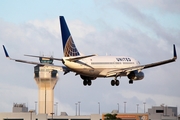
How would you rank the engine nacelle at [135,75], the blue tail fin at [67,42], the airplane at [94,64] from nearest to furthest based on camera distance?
1. the airplane at [94,64]
2. the blue tail fin at [67,42]
3. the engine nacelle at [135,75]

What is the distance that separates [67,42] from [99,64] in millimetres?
8159

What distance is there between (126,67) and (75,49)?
42.0 ft

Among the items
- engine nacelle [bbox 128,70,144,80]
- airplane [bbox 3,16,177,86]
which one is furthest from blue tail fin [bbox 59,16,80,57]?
engine nacelle [bbox 128,70,144,80]

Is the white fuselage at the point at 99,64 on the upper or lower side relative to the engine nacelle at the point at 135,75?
upper

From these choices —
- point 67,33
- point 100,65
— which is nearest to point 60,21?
point 67,33

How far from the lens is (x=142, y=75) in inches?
5832

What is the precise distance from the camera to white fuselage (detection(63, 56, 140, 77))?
138 metres

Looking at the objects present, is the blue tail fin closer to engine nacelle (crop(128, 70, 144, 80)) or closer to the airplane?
the airplane

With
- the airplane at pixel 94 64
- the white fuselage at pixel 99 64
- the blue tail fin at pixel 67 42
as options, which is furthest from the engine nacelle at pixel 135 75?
the blue tail fin at pixel 67 42

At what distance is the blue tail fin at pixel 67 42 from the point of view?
13874 centimetres

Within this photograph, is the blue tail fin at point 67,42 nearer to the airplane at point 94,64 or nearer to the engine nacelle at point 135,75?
the airplane at point 94,64

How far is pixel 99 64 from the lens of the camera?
144 meters

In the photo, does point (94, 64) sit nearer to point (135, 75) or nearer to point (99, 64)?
point (99, 64)

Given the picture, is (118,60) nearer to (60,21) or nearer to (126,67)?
(126,67)
